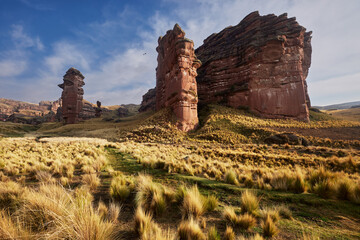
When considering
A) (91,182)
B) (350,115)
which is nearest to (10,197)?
(91,182)

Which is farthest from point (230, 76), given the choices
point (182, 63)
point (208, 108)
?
point (182, 63)

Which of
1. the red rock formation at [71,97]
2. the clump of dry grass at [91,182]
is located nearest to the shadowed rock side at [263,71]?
the clump of dry grass at [91,182]

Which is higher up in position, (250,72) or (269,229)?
(250,72)

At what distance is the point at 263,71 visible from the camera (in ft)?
91.4

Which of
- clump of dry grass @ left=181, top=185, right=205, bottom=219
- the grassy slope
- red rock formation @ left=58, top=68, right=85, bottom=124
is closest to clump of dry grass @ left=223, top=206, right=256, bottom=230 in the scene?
clump of dry grass @ left=181, top=185, right=205, bottom=219

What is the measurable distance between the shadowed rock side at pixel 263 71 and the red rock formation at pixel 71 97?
36.2m

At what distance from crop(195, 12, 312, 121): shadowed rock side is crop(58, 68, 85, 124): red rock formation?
3622cm

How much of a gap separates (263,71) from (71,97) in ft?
165

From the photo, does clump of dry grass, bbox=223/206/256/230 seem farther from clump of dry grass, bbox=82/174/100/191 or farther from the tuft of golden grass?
clump of dry grass, bbox=82/174/100/191

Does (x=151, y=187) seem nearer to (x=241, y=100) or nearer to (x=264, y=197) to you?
(x=264, y=197)

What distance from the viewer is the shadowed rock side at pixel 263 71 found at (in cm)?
2698

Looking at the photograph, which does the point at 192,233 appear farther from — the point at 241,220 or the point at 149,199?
the point at 149,199

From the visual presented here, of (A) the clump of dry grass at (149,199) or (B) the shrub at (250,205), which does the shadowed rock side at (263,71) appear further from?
(A) the clump of dry grass at (149,199)

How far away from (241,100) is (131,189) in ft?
99.1
